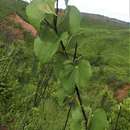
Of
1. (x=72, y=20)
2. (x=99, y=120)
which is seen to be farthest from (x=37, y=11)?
(x=99, y=120)

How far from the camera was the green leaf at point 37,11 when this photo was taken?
47.7 inches

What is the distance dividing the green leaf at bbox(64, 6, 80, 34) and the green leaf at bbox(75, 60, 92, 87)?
4.1 inches

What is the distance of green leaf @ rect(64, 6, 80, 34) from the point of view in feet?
3.99

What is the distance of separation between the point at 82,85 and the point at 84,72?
0.04m

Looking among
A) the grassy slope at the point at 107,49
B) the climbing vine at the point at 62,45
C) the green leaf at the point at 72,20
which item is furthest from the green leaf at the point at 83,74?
the grassy slope at the point at 107,49

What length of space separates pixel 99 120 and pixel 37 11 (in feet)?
1.22

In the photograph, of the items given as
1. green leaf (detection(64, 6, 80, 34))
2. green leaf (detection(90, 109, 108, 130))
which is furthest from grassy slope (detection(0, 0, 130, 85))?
green leaf (detection(64, 6, 80, 34))

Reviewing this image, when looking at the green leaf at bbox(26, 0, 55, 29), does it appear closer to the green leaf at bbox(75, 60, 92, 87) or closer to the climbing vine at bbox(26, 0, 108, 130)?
the climbing vine at bbox(26, 0, 108, 130)

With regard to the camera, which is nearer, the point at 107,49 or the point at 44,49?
the point at 44,49

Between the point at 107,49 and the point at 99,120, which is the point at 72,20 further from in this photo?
the point at 107,49

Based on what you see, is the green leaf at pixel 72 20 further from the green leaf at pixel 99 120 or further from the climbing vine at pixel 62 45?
the green leaf at pixel 99 120

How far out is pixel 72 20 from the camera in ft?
4.01

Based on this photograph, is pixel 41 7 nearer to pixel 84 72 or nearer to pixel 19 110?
pixel 84 72

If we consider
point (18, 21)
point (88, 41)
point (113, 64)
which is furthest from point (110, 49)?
point (18, 21)
